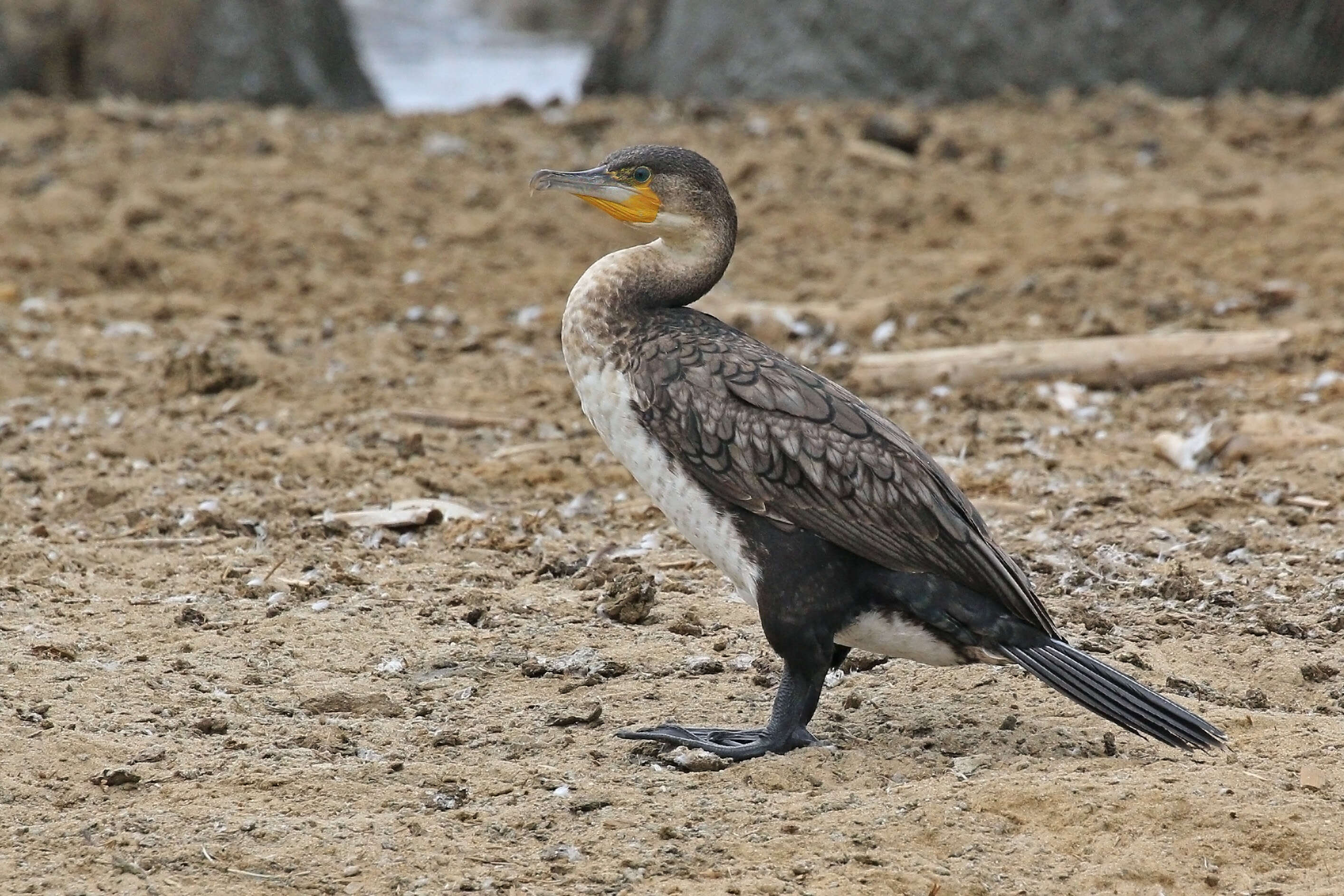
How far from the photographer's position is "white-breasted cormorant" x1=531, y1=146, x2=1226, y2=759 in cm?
450

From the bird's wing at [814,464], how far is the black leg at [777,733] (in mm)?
409

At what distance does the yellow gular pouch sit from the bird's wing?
0.47m

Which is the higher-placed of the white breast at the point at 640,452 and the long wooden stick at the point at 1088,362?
the white breast at the point at 640,452

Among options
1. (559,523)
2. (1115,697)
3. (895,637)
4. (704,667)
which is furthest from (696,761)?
(559,523)

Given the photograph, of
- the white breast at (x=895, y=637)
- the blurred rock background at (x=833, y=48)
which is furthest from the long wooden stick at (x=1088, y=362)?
the blurred rock background at (x=833, y=48)

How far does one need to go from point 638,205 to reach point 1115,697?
1.97m

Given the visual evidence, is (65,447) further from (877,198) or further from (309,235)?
(877,198)

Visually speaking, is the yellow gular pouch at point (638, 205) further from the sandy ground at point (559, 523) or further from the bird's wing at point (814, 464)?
the sandy ground at point (559, 523)

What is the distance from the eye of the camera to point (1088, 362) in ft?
27.0

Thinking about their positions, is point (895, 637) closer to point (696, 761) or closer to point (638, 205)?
point (696, 761)

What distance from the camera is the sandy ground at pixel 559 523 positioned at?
4043 millimetres

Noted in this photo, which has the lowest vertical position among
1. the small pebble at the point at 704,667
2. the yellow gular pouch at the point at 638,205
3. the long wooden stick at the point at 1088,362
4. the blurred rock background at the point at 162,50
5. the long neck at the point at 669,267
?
the blurred rock background at the point at 162,50

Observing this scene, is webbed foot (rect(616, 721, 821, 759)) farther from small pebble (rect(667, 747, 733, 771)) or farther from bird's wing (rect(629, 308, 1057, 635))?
bird's wing (rect(629, 308, 1057, 635))

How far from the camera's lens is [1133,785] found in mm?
4203
